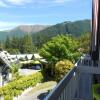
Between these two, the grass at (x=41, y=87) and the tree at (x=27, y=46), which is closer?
the grass at (x=41, y=87)

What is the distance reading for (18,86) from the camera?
84.4 feet

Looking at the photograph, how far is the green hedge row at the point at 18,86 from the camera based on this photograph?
23.2 metres

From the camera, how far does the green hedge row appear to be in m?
23.2

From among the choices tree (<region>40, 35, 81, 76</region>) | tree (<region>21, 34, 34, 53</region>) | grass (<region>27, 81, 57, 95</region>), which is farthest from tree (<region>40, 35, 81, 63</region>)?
tree (<region>21, 34, 34, 53</region>)

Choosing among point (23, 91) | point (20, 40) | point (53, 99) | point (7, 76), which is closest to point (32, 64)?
point (7, 76)

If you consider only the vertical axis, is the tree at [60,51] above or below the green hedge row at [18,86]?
above

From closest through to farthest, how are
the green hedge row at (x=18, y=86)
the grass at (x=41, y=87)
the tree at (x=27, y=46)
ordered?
the green hedge row at (x=18, y=86) → the grass at (x=41, y=87) → the tree at (x=27, y=46)

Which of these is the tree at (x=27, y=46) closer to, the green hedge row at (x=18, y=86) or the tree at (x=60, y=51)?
the tree at (x=60, y=51)

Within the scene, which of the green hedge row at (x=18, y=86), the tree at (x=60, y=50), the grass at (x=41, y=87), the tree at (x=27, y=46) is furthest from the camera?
the tree at (x=27, y=46)

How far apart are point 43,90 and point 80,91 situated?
2230cm

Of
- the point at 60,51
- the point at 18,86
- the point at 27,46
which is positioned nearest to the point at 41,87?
the point at 18,86

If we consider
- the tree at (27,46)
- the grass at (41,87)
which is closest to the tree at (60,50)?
the grass at (41,87)

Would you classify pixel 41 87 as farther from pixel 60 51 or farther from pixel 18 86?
pixel 60 51

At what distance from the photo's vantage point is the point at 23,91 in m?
27.1
